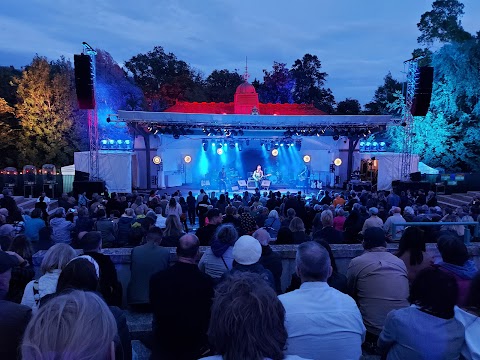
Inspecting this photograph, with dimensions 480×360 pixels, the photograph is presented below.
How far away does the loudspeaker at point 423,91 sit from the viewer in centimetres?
1504

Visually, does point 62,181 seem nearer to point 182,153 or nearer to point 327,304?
point 182,153

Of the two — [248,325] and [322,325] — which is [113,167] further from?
[248,325]

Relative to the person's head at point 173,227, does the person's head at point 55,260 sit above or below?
above

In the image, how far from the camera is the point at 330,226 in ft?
20.2

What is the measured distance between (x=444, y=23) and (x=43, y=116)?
24.1 m

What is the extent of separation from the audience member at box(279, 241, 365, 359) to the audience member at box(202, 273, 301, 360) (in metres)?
0.72

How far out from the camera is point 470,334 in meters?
2.02

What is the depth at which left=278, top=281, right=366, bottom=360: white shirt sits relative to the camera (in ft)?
6.79

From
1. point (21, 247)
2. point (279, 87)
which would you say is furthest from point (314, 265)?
point (279, 87)

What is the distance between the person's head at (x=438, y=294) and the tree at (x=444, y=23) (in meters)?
25.8

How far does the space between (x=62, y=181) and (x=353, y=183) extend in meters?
13.7

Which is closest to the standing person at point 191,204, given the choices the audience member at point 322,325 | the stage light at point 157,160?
the stage light at point 157,160

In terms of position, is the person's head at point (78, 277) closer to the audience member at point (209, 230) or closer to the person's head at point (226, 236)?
the person's head at point (226, 236)

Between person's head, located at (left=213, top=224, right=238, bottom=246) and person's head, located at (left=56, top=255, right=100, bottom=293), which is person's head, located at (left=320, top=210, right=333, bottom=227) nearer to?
person's head, located at (left=213, top=224, right=238, bottom=246)
